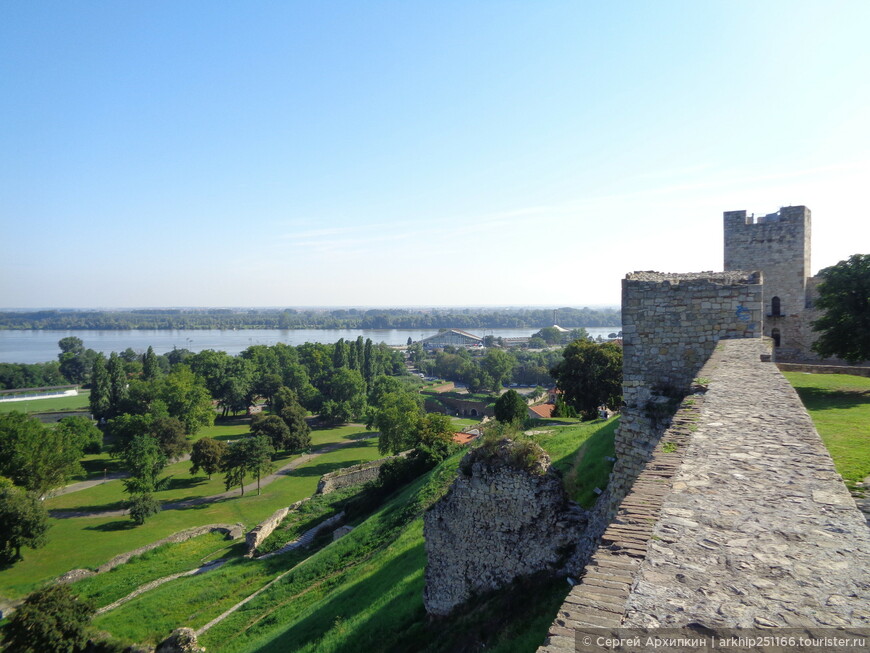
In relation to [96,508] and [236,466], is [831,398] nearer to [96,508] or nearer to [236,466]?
[236,466]

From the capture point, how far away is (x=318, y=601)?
13.5 meters

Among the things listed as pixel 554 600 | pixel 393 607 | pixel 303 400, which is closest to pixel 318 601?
pixel 393 607

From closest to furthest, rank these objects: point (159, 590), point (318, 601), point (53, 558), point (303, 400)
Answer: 1. point (318, 601)
2. point (159, 590)
3. point (53, 558)
4. point (303, 400)

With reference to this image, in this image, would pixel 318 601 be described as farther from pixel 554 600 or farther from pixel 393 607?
pixel 554 600

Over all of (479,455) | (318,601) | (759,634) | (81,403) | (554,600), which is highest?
(759,634)

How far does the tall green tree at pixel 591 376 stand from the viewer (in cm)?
2394

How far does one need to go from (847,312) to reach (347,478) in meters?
25.5

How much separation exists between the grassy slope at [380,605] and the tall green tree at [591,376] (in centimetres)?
630

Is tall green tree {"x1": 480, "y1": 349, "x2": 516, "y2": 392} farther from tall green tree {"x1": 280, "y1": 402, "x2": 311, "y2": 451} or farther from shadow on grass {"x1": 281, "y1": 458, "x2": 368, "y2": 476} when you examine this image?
shadow on grass {"x1": 281, "y1": 458, "x2": 368, "y2": 476}

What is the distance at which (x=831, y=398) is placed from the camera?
9344 mm

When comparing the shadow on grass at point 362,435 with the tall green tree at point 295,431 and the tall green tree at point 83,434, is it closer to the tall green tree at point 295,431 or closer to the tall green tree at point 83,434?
the tall green tree at point 295,431

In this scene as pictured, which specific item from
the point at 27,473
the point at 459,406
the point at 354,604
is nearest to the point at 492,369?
the point at 459,406

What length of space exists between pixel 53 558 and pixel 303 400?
36.3 metres

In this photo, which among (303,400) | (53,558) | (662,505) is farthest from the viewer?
(303,400)
